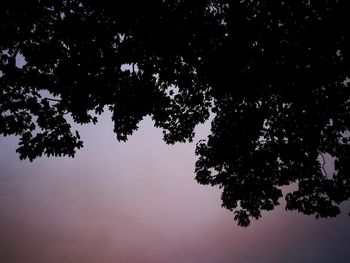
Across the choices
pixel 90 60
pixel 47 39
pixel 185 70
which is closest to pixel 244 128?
pixel 185 70

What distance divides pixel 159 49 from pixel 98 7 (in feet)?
6.59

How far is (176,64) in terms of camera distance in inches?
382

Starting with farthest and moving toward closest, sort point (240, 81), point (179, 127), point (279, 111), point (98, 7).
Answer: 1. point (179, 127)
2. point (279, 111)
3. point (240, 81)
4. point (98, 7)

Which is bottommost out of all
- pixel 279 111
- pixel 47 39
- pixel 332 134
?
pixel 332 134

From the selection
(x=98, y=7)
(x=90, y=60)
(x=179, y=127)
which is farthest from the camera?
(x=179, y=127)

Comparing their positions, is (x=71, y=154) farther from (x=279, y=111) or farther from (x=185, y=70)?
(x=279, y=111)

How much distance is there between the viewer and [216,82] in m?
9.71

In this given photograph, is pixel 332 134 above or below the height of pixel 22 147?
above

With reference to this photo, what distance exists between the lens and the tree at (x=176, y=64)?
27.6ft

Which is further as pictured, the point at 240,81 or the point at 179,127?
the point at 179,127

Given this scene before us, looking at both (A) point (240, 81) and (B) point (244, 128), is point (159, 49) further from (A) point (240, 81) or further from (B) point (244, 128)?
(B) point (244, 128)

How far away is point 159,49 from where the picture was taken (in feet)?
29.1

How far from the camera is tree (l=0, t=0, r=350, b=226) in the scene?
841 centimetres

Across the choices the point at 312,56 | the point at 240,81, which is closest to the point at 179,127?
the point at 240,81
